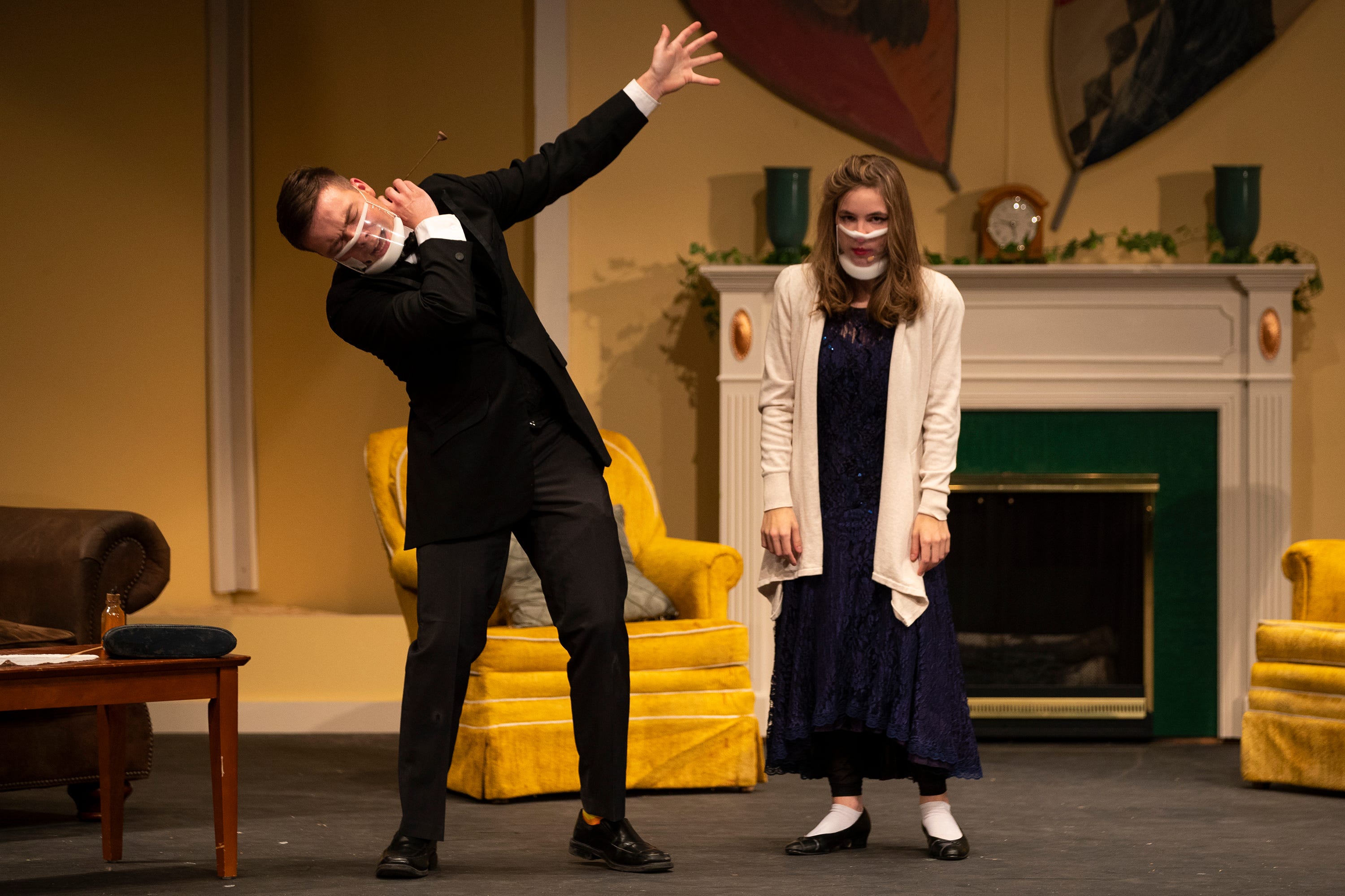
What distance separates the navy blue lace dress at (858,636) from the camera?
264 centimetres

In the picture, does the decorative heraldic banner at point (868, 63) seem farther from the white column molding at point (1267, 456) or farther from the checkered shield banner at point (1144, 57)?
the white column molding at point (1267, 456)

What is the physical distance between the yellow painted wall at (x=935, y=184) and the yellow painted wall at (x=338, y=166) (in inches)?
13.3

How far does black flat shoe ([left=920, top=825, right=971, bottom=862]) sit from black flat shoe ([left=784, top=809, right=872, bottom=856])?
0.47ft

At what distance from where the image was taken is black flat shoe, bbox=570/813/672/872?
258cm

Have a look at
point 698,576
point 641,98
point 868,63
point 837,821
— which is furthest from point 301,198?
point 868,63

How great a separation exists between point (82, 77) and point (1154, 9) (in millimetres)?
3777

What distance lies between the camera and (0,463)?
4965 mm

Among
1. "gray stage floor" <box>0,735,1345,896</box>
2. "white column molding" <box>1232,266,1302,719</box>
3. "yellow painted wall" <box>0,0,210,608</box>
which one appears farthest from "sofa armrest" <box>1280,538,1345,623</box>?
"yellow painted wall" <box>0,0,210,608</box>

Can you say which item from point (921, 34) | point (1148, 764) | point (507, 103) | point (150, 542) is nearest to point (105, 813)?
point (150, 542)

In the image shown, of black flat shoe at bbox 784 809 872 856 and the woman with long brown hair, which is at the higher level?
the woman with long brown hair

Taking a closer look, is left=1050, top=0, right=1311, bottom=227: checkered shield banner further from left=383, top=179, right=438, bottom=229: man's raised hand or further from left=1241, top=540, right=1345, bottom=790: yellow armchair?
left=383, top=179, right=438, bottom=229: man's raised hand

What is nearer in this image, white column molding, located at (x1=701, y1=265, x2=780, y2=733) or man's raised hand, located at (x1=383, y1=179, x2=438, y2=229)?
man's raised hand, located at (x1=383, y1=179, x2=438, y2=229)

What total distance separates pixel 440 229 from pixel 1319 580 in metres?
2.54

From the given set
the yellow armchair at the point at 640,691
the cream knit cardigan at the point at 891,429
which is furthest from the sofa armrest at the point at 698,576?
the cream knit cardigan at the point at 891,429
